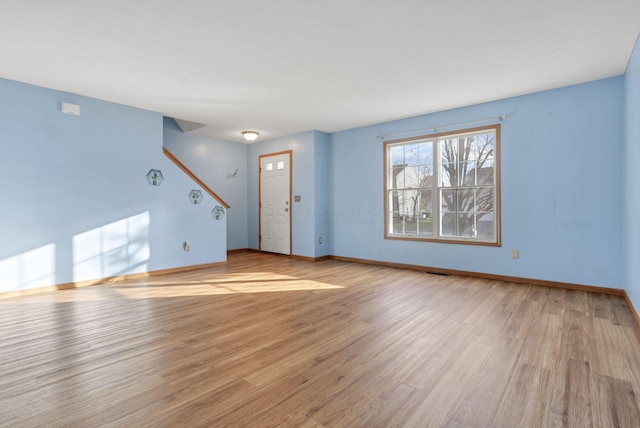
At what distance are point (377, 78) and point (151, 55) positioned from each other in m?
2.38

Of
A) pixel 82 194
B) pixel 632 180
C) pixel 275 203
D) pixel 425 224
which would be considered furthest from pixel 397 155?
pixel 82 194

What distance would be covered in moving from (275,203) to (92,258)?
11.7ft

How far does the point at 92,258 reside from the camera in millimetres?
4305

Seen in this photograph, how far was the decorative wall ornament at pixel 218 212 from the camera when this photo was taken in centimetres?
568

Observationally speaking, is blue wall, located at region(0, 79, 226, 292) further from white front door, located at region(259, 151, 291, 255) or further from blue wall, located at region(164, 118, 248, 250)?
white front door, located at region(259, 151, 291, 255)

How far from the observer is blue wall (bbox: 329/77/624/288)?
12.3ft

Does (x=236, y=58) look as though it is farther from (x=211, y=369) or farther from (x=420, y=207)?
(x=420, y=207)

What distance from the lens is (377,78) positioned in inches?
146

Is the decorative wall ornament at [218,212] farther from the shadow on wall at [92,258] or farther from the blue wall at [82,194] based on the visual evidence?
the shadow on wall at [92,258]

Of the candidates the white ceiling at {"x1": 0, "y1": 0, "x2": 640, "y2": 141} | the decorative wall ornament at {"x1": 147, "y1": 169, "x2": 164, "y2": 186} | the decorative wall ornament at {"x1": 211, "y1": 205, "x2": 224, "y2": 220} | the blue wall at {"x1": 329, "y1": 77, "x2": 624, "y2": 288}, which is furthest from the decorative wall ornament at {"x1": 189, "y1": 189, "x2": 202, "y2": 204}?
the blue wall at {"x1": 329, "y1": 77, "x2": 624, "y2": 288}

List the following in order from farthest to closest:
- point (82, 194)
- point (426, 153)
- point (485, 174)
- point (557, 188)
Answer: point (426, 153), point (485, 174), point (82, 194), point (557, 188)

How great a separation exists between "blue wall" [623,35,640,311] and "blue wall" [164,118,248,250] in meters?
6.62

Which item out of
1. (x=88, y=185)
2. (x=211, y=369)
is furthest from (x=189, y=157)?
(x=211, y=369)

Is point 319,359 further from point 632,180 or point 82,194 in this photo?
point 82,194
